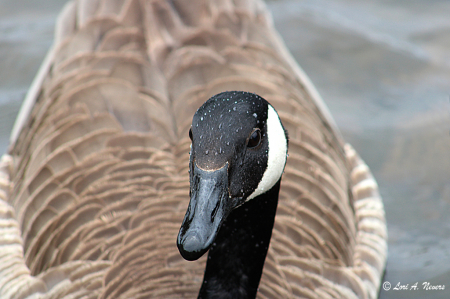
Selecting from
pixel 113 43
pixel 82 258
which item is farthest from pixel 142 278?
pixel 113 43

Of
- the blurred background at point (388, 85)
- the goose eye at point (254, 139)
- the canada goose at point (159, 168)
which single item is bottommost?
the blurred background at point (388, 85)

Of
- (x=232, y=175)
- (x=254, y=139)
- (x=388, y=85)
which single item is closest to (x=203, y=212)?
(x=232, y=175)

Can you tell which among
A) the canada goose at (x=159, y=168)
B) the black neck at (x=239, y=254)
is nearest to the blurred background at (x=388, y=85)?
the canada goose at (x=159, y=168)

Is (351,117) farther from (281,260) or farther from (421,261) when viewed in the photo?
(281,260)

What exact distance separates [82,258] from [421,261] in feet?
10.4

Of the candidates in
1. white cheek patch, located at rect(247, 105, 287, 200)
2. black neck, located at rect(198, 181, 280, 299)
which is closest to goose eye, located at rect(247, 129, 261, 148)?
white cheek patch, located at rect(247, 105, 287, 200)

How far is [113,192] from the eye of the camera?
4082mm

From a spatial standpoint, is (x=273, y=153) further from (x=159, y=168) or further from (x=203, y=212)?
(x=159, y=168)

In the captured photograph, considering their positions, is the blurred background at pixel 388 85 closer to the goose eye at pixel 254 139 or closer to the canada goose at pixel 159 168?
the canada goose at pixel 159 168

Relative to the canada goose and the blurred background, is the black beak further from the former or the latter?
the blurred background

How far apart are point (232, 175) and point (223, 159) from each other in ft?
0.41

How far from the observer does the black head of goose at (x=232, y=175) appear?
8.91 feet

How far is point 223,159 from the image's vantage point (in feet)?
9.14

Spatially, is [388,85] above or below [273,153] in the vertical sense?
below
